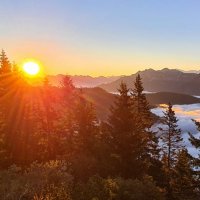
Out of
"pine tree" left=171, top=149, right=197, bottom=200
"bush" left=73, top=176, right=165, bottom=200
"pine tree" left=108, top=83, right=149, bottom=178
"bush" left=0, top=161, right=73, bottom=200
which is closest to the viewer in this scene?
"bush" left=0, top=161, right=73, bottom=200

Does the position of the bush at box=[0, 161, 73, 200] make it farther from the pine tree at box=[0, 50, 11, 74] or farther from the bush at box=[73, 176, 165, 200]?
the pine tree at box=[0, 50, 11, 74]

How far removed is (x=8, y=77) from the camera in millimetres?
54250

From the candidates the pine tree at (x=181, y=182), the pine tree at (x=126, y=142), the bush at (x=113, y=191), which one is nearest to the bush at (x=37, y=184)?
the bush at (x=113, y=191)

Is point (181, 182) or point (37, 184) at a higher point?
point (37, 184)

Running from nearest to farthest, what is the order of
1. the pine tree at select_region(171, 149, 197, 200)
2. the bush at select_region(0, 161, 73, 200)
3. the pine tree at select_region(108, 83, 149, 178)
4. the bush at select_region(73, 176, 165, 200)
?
the bush at select_region(0, 161, 73, 200)
the bush at select_region(73, 176, 165, 200)
the pine tree at select_region(108, 83, 149, 178)
the pine tree at select_region(171, 149, 197, 200)

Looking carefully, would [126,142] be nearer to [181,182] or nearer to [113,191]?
[181,182]

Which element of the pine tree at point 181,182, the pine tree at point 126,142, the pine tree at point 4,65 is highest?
the pine tree at point 4,65

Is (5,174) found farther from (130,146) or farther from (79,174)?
(130,146)

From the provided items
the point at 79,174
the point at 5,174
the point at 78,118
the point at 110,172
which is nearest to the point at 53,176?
the point at 5,174

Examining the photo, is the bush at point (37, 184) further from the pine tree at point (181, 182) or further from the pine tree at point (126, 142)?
the pine tree at point (181, 182)

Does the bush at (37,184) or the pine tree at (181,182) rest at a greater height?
the bush at (37,184)

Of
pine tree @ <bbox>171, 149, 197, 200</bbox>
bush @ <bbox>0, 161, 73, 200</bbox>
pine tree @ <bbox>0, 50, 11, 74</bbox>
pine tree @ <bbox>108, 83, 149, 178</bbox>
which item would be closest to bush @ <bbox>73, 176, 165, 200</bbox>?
bush @ <bbox>0, 161, 73, 200</bbox>

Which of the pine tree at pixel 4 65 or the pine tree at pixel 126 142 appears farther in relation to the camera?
the pine tree at pixel 4 65

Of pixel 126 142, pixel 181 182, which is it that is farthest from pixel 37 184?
pixel 181 182
